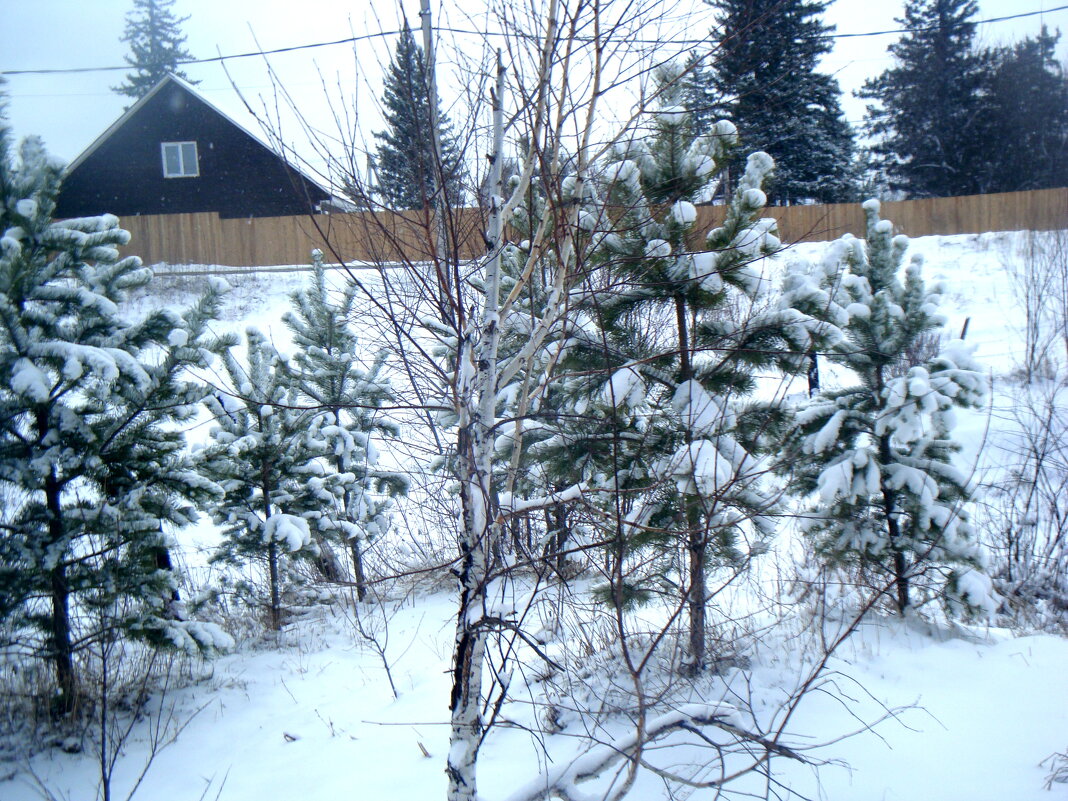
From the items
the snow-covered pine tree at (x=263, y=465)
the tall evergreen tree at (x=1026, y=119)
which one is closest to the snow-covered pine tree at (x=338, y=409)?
the snow-covered pine tree at (x=263, y=465)

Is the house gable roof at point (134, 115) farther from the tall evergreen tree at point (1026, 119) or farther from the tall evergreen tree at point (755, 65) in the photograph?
the tall evergreen tree at point (1026, 119)

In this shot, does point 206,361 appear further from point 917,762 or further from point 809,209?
point 809,209

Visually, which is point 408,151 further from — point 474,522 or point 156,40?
point 156,40

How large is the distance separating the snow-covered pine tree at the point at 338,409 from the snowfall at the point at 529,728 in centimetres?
142

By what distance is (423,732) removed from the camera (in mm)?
4594

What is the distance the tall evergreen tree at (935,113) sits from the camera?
23.2m

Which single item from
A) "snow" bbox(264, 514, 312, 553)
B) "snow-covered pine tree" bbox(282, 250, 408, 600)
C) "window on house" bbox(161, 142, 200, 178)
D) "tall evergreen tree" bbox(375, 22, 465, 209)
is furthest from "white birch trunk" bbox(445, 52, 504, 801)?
"window on house" bbox(161, 142, 200, 178)

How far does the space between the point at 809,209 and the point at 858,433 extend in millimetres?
12072

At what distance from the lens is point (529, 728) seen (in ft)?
11.5

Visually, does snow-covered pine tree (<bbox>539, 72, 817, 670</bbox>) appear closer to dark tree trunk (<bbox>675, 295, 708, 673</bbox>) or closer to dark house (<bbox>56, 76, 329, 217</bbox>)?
dark tree trunk (<bbox>675, 295, 708, 673</bbox>)

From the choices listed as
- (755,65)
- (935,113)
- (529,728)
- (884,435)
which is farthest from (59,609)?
(935,113)

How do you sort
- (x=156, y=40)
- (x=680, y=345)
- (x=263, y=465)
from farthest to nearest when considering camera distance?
(x=156, y=40) → (x=263, y=465) → (x=680, y=345)

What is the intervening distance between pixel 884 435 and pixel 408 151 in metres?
3.78

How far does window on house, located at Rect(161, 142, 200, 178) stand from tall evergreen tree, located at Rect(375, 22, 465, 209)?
82.7 feet
